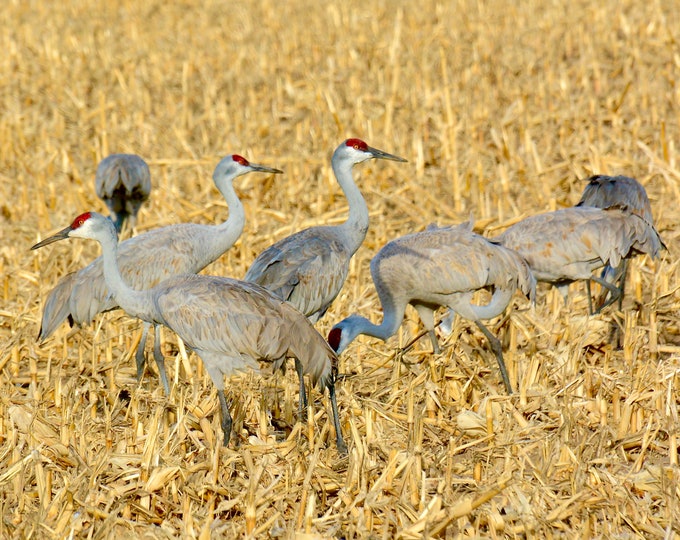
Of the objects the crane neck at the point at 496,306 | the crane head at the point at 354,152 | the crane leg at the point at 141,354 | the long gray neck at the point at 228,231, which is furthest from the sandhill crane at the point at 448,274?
the crane leg at the point at 141,354

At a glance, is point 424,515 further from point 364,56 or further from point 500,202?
point 364,56

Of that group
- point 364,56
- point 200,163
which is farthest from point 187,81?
point 200,163

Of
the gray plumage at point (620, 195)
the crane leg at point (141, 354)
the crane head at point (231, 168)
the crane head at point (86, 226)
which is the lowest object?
the crane leg at point (141, 354)

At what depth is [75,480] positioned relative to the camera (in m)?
3.43

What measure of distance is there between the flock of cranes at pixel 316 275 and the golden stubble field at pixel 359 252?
0.18m

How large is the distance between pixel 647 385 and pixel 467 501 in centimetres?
136

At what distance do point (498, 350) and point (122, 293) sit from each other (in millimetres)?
1716

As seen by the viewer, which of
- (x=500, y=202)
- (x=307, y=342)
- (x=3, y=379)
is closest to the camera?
(x=307, y=342)

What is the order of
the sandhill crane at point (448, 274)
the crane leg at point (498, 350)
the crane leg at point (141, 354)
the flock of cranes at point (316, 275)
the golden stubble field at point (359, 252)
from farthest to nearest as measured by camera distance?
the sandhill crane at point (448, 274)
the crane leg at point (141, 354)
the crane leg at point (498, 350)
the flock of cranes at point (316, 275)
the golden stubble field at point (359, 252)

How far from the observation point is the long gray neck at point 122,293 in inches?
171

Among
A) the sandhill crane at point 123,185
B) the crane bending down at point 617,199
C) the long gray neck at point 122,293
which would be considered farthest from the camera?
the sandhill crane at point 123,185

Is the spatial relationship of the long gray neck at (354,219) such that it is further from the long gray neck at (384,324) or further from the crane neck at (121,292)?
the crane neck at (121,292)

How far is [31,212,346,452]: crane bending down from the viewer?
4.09 m

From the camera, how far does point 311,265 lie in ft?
16.2
